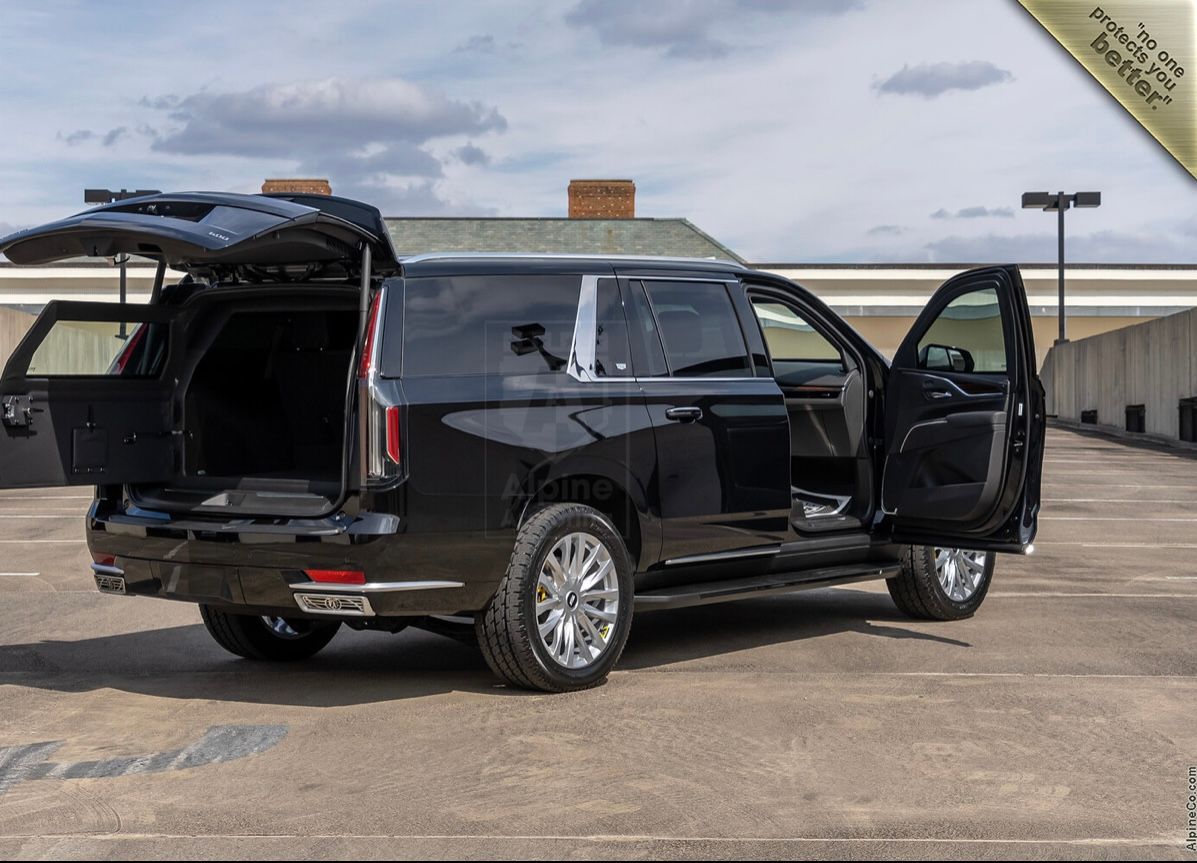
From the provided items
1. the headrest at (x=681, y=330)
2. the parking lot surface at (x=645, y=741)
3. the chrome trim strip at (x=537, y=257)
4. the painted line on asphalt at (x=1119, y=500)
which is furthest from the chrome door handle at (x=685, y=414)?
the painted line on asphalt at (x=1119, y=500)

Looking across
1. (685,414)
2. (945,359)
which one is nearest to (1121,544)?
(945,359)

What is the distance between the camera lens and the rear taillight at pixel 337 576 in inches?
270

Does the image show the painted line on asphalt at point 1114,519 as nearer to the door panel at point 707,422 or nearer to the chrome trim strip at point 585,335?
the door panel at point 707,422

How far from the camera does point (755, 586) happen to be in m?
8.22

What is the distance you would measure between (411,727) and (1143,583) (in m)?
6.84

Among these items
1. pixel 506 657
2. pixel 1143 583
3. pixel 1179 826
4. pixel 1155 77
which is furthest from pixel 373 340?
pixel 1155 77

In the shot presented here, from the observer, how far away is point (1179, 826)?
201 inches

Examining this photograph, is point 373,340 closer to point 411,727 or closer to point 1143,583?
point 411,727

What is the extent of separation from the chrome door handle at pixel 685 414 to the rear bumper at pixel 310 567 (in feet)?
4.43

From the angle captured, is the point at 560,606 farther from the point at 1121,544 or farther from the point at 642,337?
the point at 1121,544

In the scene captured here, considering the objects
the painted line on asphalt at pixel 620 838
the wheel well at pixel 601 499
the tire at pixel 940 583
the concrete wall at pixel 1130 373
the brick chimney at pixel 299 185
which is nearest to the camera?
the painted line on asphalt at pixel 620 838

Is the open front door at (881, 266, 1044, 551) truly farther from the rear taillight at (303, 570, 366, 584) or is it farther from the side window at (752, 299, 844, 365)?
the rear taillight at (303, 570, 366, 584)

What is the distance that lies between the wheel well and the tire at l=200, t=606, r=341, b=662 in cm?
163

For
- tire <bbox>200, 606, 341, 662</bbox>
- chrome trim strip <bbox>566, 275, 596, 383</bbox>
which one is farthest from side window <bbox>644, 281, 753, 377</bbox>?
tire <bbox>200, 606, 341, 662</bbox>
